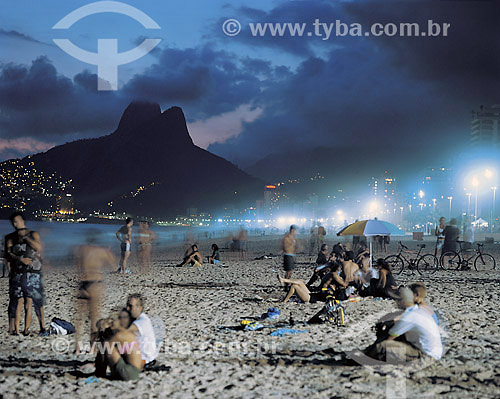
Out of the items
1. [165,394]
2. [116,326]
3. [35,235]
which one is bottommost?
[165,394]

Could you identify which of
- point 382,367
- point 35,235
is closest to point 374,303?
point 382,367

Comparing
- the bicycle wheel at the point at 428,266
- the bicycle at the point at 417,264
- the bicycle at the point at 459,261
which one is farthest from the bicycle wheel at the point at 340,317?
the bicycle at the point at 459,261

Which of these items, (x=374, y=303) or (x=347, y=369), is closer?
(x=347, y=369)

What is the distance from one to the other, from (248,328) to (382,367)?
2.61m

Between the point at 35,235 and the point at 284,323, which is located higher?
the point at 35,235

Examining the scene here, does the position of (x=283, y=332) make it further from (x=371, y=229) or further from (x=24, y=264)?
(x=371, y=229)

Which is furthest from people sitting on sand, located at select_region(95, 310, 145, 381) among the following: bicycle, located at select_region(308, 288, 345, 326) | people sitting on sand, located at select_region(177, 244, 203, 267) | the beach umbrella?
people sitting on sand, located at select_region(177, 244, 203, 267)

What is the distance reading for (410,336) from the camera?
18.0 ft

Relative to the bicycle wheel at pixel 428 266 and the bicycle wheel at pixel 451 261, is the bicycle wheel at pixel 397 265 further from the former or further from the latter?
the bicycle wheel at pixel 451 261

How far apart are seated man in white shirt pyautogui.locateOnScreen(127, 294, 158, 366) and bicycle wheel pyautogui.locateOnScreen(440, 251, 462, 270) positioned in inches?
497

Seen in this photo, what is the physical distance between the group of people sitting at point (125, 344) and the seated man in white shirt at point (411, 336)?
2.80 metres

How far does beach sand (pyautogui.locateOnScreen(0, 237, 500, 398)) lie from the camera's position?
4.95 metres

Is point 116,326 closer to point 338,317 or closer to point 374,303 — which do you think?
point 338,317

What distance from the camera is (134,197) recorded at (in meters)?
175
